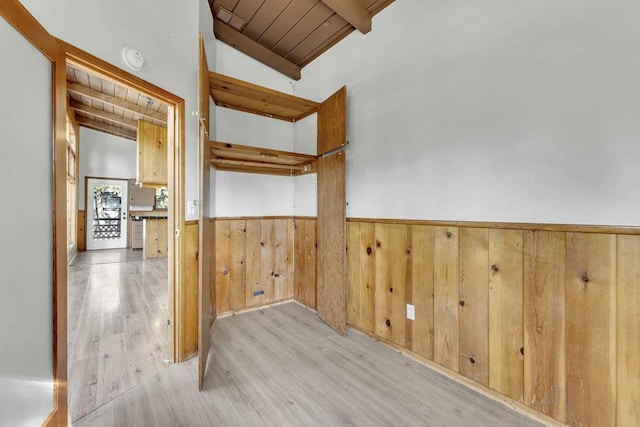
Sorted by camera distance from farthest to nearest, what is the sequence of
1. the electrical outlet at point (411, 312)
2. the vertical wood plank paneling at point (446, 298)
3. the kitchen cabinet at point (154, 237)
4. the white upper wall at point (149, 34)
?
the kitchen cabinet at point (154, 237), the electrical outlet at point (411, 312), the vertical wood plank paneling at point (446, 298), the white upper wall at point (149, 34)

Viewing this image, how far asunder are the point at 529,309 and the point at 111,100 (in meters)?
4.99

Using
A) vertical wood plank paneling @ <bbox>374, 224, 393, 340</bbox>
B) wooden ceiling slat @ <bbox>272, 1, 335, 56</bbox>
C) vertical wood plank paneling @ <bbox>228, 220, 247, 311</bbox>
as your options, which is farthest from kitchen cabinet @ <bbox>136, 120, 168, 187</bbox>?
vertical wood plank paneling @ <bbox>374, 224, 393, 340</bbox>

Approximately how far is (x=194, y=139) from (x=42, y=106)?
101 centimetres

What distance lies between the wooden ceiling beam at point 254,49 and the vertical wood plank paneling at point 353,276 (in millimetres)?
2159

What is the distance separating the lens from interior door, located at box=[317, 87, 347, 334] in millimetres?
2439

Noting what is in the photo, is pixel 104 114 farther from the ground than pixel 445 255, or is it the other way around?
pixel 104 114

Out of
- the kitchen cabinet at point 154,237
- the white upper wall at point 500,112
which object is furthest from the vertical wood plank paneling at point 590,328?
the kitchen cabinet at point 154,237

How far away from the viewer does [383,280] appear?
2.30 m

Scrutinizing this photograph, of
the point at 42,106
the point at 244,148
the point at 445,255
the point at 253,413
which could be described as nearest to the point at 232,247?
the point at 244,148

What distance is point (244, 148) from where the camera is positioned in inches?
93.7

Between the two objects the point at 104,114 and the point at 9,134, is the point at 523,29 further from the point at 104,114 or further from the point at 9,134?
the point at 104,114

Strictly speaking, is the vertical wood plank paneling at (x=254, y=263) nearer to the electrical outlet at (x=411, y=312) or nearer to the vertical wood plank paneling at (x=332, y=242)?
the vertical wood plank paneling at (x=332, y=242)

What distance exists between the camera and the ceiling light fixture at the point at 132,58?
166 centimetres

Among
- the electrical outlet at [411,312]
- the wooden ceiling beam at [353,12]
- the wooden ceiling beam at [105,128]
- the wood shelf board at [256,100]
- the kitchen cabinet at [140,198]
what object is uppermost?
the wooden ceiling beam at [105,128]
